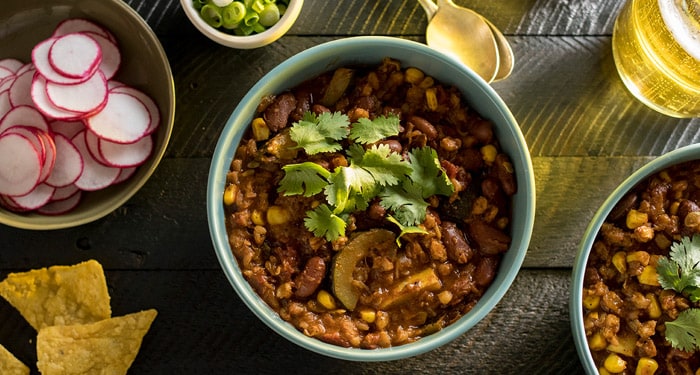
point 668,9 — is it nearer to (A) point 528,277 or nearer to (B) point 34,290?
(A) point 528,277

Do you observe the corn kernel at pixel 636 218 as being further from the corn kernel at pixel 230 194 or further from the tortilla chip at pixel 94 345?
the tortilla chip at pixel 94 345

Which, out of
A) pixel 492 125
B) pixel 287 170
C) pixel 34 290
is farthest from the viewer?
pixel 34 290

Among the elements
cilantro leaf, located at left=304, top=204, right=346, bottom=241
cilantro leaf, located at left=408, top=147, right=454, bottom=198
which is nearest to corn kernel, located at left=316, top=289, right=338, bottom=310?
cilantro leaf, located at left=304, top=204, right=346, bottom=241

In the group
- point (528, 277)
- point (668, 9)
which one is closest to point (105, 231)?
point (528, 277)

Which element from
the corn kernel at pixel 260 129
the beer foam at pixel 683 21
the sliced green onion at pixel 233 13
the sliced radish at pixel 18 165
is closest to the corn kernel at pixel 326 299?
the corn kernel at pixel 260 129

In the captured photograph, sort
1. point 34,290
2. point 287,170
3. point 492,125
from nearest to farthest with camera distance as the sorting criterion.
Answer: point 287,170 → point 492,125 → point 34,290

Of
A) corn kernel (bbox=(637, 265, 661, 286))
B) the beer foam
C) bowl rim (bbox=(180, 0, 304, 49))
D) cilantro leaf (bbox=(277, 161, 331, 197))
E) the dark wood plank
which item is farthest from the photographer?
the dark wood plank

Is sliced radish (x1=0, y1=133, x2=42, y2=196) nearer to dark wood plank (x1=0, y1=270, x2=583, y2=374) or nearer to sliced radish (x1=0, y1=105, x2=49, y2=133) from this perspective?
sliced radish (x1=0, y1=105, x2=49, y2=133)

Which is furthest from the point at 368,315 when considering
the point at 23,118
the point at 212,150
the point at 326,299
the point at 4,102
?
the point at 4,102
